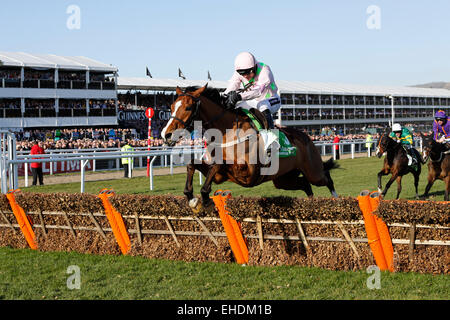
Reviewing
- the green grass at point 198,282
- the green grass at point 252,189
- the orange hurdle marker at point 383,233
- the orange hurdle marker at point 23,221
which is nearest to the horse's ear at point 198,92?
the green grass at point 198,282

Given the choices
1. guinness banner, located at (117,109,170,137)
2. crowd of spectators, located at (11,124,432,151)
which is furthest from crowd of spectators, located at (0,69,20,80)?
guinness banner, located at (117,109,170,137)

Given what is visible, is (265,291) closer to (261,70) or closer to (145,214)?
(145,214)

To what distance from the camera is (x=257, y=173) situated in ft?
17.9

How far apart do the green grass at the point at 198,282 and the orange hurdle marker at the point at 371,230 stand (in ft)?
0.58

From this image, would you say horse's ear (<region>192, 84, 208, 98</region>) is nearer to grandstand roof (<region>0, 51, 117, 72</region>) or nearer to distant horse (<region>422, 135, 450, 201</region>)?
distant horse (<region>422, 135, 450, 201</region>)

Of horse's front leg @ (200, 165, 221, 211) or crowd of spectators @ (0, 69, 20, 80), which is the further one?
crowd of spectators @ (0, 69, 20, 80)

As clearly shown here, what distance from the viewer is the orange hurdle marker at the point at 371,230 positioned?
5.11 meters

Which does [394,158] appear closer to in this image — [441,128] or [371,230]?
[441,128]

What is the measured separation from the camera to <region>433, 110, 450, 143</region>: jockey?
10.1 metres

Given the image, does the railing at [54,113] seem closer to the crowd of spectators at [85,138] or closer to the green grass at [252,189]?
the crowd of spectators at [85,138]

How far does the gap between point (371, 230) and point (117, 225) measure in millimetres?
3080

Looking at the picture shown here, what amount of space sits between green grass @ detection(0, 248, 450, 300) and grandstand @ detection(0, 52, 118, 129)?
23642 mm

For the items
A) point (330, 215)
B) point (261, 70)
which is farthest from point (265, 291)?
point (261, 70)
